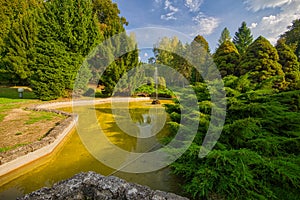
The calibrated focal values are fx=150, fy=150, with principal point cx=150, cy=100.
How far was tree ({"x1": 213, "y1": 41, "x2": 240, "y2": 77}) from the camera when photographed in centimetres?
802

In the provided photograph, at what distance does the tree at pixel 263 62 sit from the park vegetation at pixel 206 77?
0.03m

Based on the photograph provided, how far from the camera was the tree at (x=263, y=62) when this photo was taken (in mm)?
5984

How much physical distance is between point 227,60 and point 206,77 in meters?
2.28

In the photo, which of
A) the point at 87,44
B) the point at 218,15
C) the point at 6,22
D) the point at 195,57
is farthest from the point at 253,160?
the point at 6,22

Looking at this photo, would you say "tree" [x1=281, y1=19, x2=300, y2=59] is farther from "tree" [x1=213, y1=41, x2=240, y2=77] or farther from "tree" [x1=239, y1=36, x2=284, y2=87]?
"tree" [x1=239, y1=36, x2=284, y2=87]

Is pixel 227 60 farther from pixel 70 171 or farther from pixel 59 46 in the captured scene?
pixel 59 46

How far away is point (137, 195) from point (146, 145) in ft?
7.87

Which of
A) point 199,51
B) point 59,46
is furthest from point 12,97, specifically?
point 199,51

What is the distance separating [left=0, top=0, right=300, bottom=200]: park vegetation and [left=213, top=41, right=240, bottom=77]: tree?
0.17 ft

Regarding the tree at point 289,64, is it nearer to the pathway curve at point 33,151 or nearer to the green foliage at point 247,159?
the green foliage at point 247,159

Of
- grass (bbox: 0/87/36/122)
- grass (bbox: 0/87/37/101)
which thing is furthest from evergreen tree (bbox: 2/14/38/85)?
grass (bbox: 0/87/36/122)

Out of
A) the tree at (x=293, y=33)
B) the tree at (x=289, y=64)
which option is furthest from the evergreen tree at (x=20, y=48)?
the tree at (x=293, y=33)

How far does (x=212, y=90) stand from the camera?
3.43 meters

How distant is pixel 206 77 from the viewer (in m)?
10.7
